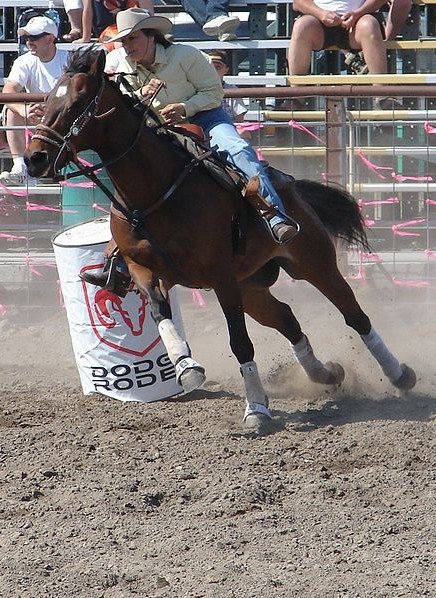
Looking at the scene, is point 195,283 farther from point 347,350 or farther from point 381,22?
point 381,22

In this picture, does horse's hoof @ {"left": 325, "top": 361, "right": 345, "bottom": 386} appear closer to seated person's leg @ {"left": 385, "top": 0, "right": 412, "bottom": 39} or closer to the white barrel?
the white barrel

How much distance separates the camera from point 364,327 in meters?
6.36

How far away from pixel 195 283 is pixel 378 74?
4.48m

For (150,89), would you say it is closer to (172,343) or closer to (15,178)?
(172,343)

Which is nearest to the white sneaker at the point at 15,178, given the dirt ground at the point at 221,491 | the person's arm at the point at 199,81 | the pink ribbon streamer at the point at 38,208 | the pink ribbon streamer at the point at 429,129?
the pink ribbon streamer at the point at 38,208

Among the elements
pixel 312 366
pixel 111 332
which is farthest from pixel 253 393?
pixel 111 332

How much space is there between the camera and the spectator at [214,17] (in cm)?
973

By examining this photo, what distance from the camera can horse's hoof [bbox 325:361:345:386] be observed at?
6336 millimetres

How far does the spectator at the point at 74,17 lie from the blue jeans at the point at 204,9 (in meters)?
1.02

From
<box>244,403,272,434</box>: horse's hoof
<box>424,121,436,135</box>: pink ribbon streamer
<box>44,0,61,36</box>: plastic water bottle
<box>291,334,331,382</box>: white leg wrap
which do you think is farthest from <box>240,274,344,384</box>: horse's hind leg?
<box>44,0,61,36</box>: plastic water bottle

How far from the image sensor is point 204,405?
238 inches

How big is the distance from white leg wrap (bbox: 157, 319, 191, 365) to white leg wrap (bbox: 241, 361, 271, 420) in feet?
1.26

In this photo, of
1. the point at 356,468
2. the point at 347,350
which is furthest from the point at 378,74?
the point at 356,468

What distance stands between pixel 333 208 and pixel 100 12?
447 cm
